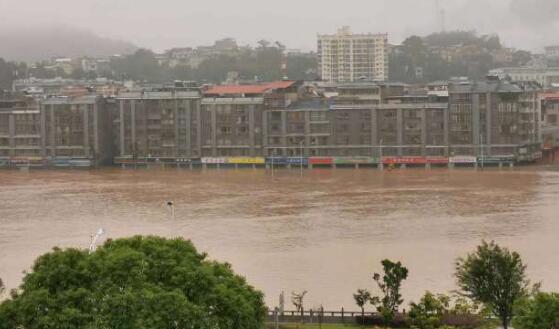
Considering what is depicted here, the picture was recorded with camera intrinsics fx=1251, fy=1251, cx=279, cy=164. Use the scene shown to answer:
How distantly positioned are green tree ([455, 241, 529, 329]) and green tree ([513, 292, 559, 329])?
1.70m

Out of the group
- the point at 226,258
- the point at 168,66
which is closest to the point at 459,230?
the point at 226,258

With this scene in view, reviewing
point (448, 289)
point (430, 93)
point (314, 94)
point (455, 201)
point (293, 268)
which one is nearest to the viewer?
point (448, 289)

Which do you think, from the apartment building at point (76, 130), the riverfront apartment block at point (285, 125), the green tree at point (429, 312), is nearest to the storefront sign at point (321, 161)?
the riverfront apartment block at point (285, 125)

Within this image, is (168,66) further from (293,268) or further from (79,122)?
(293,268)

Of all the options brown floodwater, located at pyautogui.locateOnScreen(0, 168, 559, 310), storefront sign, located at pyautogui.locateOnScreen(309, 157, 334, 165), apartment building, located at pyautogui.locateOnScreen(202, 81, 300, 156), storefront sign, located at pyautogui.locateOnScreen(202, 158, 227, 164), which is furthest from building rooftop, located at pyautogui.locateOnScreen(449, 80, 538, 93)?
storefront sign, located at pyautogui.locateOnScreen(202, 158, 227, 164)

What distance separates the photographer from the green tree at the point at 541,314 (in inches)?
422

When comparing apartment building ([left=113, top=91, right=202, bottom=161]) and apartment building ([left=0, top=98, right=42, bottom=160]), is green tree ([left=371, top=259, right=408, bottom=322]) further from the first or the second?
apartment building ([left=0, top=98, right=42, bottom=160])

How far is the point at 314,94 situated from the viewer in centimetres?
4422

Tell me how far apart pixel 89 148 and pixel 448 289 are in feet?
92.0

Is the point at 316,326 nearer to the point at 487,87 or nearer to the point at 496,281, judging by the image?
the point at 496,281

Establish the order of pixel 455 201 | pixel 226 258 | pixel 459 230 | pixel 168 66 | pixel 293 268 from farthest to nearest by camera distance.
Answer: pixel 168 66 → pixel 455 201 → pixel 459 230 → pixel 226 258 → pixel 293 268

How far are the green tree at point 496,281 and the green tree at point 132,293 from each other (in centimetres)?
273

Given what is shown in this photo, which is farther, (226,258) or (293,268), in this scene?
(226,258)

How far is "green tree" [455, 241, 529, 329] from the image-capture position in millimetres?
12859
